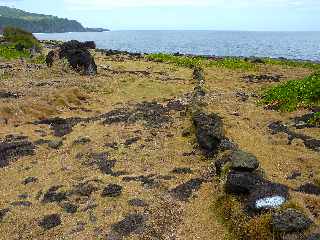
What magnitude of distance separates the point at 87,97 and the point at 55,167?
12.4 m

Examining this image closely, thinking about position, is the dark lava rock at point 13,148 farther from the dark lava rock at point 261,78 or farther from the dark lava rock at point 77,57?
the dark lava rock at point 261,78

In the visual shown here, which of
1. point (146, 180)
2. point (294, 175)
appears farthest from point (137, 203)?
point (294, 175)

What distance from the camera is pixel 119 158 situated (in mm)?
21062

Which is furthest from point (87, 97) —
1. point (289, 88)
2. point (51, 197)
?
point (51, 197)

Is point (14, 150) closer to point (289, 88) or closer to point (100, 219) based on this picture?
point (100, 219)

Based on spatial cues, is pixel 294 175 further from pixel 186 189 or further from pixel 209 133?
pixel 209 133

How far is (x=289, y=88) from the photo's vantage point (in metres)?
32.0

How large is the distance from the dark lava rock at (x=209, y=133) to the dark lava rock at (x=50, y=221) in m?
7.24

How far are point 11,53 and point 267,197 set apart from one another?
42520 millimetres

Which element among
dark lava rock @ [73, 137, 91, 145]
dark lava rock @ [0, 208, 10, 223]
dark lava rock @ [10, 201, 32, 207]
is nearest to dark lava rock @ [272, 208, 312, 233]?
dark lava rock @ [10, 201, 32, 207]

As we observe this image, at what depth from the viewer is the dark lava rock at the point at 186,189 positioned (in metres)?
17.0

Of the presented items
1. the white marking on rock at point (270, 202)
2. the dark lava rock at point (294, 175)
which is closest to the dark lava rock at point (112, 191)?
the white marking on rock at point (270, 202)

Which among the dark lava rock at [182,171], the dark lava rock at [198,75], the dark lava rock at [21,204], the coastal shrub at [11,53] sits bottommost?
the dark lava rock at [21,204]

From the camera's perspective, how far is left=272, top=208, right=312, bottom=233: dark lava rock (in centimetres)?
1227
